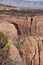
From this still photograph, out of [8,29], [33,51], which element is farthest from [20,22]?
[33,51]

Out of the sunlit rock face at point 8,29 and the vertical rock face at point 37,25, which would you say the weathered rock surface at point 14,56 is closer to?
the sunlit rock face at point 8,29

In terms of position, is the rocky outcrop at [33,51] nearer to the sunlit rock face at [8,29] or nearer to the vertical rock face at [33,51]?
the vertical rock face at [33,51]

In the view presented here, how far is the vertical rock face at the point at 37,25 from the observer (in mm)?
5039

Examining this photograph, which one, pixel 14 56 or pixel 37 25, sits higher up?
pixel 37 25

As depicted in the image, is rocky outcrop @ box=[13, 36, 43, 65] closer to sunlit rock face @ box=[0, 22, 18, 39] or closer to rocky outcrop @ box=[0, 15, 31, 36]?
rocky outcrop @ box=[0, 15, 31, 36]

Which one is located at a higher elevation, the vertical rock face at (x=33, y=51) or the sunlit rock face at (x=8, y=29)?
the sunlit rock face at (x=8, y=29)

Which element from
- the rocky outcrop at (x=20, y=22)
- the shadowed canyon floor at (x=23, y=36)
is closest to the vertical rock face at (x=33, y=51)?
the shadowed canyon floor at (x=23, y=36)

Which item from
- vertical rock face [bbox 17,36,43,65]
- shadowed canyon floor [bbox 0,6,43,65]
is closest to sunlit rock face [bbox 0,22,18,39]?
shadowed canyon floor [bbox 0,6,43,65]

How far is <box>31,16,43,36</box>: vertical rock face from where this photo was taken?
504 centimetres

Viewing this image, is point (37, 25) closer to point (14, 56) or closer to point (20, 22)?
point (20, 22)

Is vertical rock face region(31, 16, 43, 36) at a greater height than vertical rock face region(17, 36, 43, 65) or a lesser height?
greater

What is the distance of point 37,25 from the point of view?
16.6 ft

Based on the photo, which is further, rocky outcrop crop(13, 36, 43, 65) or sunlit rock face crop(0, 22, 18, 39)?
rocky outcrop crop(13, 36, 43, 65)

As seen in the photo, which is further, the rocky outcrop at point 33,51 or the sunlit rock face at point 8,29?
the rocky outcrop at point 33,51
